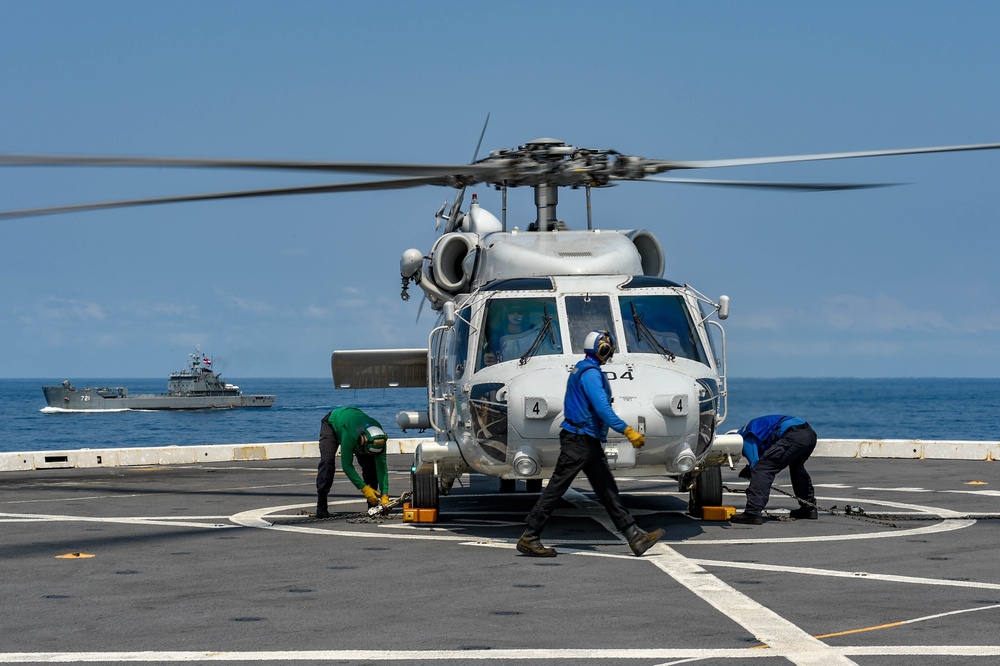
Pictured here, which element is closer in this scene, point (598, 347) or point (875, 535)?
point (598, 347)

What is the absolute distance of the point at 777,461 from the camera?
13703mm

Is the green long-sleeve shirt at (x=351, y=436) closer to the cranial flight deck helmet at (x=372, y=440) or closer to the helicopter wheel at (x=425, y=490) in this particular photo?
the cranial flight deck helmet at (x=372, y=440)

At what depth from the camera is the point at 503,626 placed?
304 inches

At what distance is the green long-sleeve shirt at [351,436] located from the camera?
14.4m

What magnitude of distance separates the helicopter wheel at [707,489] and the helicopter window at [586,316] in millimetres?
2361

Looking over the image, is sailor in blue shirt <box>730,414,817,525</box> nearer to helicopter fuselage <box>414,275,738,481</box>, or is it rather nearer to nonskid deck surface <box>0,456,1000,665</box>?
nonskid deck surface <box>0,456,1000,665</box>

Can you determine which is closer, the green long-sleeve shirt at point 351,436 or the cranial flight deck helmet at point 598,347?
the cranial flight deck helmet at point 598,347

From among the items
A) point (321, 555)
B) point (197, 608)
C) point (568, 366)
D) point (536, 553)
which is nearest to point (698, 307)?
point (568, 366)

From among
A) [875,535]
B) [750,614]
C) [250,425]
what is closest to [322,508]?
[875,535]

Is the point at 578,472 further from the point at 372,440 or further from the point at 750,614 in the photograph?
the point at 372,440

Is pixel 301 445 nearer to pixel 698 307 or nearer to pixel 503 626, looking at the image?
pixel 698 307

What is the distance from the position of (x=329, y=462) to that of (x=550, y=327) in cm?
365

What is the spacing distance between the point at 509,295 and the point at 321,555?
3.51m

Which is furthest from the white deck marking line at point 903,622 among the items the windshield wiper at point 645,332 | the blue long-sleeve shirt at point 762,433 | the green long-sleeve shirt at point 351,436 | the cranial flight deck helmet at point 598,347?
the green long-sleeve shirt at point 351,436
